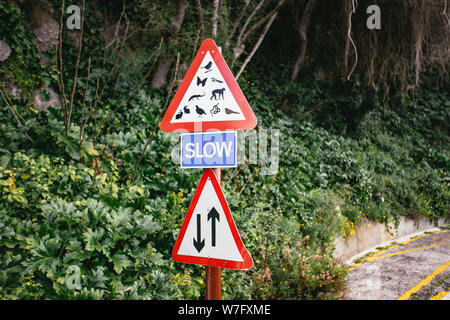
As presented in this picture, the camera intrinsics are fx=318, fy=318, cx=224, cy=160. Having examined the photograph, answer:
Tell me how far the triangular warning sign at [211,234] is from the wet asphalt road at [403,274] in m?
2.66

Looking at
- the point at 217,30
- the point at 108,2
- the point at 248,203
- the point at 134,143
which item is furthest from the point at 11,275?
the point at 108,2

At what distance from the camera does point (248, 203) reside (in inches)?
197

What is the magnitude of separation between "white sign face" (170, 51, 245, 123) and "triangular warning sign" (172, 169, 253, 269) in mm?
389

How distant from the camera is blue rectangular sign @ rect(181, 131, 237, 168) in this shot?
6.46 feet

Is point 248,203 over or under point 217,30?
under

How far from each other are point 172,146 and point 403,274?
3.99 meters

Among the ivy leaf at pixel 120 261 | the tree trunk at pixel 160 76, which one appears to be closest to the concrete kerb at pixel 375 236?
the ivy leaf at pixel 120 261

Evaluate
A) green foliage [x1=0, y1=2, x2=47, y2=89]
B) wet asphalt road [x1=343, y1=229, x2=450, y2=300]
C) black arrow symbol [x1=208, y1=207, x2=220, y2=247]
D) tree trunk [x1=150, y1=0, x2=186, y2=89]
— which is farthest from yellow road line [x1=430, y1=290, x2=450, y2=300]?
green foliage [x1=0, y1=2, x2=47, y2=89]

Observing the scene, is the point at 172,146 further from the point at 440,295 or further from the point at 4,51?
the point at 440,295

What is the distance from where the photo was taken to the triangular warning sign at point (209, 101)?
6.77 ft

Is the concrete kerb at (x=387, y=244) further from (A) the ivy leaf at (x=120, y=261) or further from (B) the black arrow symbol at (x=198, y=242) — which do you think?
(B) the black arrow symbol at (x=198, y=242)

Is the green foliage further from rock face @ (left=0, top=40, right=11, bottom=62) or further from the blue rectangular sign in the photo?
the blue rectangular sign
